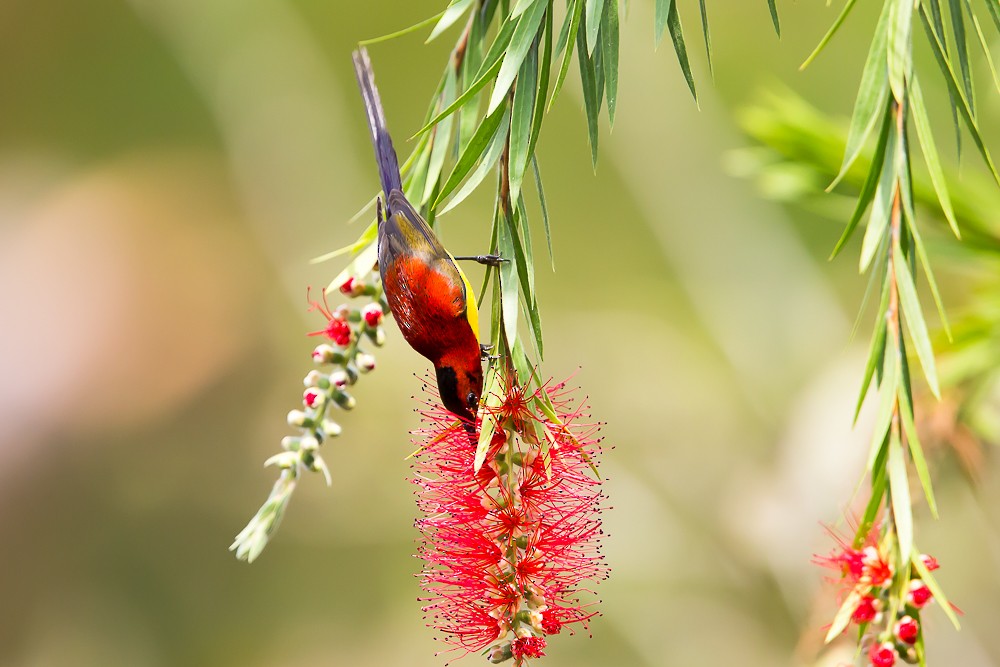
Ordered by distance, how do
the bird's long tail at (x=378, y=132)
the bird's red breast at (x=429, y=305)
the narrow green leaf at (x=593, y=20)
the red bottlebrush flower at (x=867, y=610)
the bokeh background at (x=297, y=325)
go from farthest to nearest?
the bokeh background at (x=297, y=325), the bird's long tail at (x=378, y=132), the bird's red breast at (x=429, y=305), the red bottlebrush flower at (x=867, y=610), the narrow green leaf at (x=593, y=20)

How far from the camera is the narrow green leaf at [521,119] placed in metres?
0.90

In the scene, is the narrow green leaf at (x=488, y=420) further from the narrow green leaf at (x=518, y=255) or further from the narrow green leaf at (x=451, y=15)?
the narrow green leaf at (x=451, y=15)

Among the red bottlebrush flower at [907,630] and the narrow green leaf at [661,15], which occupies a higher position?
the narrow green leaf at [661,15]

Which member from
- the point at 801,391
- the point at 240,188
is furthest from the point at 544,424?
the point at 240,188

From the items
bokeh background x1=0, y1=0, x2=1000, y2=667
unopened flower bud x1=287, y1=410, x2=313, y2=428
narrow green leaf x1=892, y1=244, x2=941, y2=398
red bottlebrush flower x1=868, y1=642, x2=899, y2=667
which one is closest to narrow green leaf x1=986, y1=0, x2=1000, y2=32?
narrow green leaf x1=892, y1=244, x2=941, y2=398

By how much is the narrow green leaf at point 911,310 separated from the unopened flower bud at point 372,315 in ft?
1.77

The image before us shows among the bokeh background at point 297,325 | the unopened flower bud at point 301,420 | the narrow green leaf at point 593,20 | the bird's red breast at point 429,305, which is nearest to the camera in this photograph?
the narrow green leaf at point 593,20

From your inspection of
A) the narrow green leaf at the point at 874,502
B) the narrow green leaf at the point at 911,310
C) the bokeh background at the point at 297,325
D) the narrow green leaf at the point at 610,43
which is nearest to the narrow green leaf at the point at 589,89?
the narrow green leaf at the point at 610,43

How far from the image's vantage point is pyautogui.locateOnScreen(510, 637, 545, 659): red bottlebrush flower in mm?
954

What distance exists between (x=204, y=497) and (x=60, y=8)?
249 cm

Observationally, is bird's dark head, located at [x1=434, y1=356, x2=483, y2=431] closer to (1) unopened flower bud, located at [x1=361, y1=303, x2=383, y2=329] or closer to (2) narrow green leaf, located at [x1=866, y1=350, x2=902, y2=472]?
(1) unopened flower bud, located at [x1=361, y1=303, x2=383, y2=329]

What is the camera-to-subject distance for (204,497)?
506 centimetres

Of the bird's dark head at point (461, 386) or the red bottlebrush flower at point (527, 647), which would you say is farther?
the bird's dark head at point (461, 386)

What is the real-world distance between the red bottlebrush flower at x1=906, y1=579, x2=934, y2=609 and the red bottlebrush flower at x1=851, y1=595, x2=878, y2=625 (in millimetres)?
39
